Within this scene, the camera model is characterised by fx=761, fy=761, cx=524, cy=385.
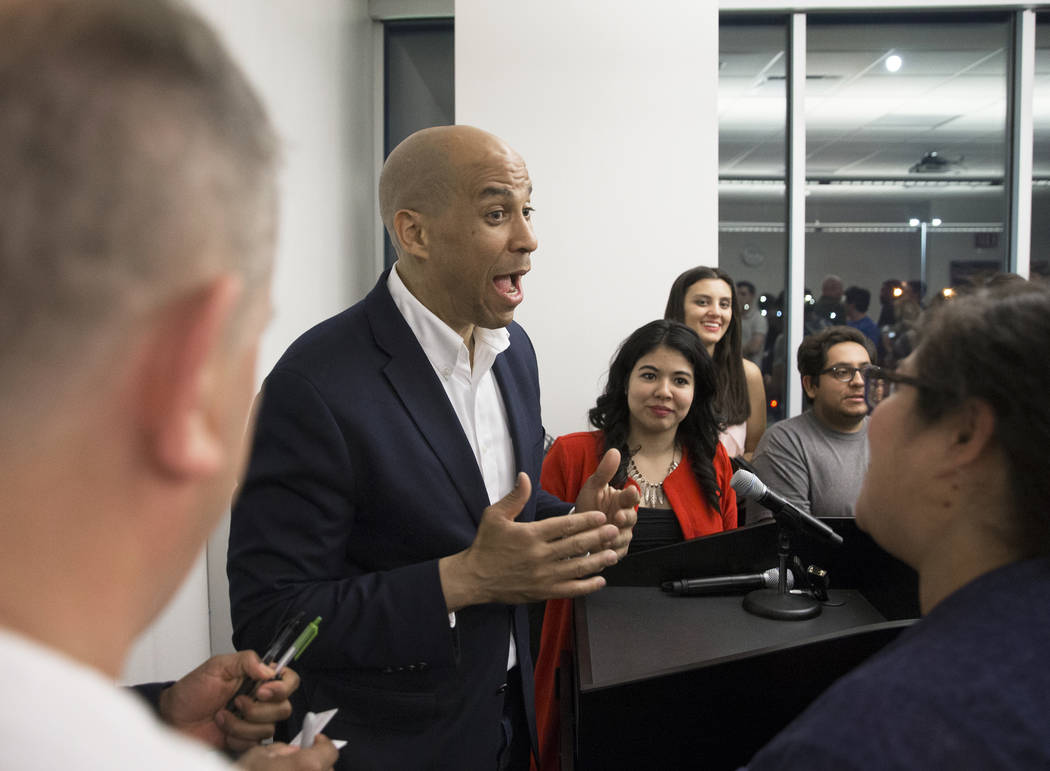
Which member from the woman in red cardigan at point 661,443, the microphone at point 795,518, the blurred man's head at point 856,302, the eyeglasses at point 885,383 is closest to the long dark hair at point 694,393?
the woman in red cardigan at point 661,443

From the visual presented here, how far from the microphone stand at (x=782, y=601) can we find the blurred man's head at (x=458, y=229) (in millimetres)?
779

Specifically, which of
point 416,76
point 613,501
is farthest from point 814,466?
point 416,76

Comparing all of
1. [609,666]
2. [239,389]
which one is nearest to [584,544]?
[609,666]

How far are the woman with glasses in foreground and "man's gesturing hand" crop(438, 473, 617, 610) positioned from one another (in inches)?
18.6

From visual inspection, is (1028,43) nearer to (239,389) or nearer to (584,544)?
(584,544)

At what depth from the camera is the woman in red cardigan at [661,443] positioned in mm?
2639

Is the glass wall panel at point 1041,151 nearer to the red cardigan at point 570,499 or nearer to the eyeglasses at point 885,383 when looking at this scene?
the red cardigan at point 570,499

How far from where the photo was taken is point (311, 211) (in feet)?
13.1

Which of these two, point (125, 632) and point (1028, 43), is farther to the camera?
point (1028, 43)

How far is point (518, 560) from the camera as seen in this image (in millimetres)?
1294

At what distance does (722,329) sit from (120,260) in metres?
3.64

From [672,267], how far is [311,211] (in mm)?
2109

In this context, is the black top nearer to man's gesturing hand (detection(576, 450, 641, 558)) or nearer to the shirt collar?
man's gesturing hand (detection(576, 450, 641, 558))

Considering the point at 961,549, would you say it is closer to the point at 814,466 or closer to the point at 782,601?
the point at 782,601
